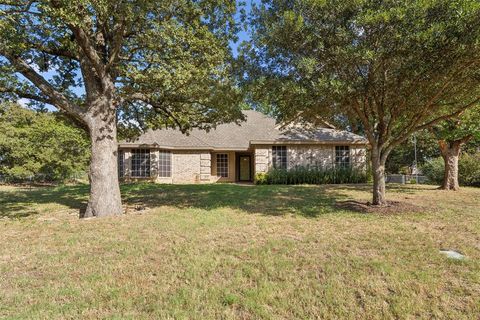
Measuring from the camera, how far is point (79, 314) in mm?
3227

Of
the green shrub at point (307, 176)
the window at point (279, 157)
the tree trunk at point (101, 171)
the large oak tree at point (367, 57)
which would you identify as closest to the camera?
the large oak tree at point (367, 57)

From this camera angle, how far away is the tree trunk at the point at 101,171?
8305 mm

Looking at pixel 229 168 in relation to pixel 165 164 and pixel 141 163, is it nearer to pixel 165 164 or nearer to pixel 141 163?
pixel 165 164

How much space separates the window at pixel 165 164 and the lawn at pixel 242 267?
12.5 m

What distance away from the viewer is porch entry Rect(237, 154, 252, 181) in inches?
901

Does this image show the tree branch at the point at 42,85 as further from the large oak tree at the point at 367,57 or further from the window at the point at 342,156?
the window at the point at 342,156

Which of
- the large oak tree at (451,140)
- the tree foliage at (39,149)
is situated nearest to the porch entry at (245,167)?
the tree foliage at (39,149)

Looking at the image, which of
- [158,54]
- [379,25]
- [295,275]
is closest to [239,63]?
[158,54]

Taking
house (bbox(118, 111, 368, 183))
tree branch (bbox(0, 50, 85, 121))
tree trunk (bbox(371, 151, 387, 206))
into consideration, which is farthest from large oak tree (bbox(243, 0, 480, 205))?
house (bbox(118, 111, 368, 183))

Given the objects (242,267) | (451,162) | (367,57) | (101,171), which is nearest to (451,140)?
(451,162)

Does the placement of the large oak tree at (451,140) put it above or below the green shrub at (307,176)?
above

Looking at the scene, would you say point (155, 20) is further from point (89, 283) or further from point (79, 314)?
point (79, 314)

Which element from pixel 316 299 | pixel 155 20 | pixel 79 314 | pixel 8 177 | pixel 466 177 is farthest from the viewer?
pixel 8 177

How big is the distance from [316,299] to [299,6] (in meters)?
6.77
